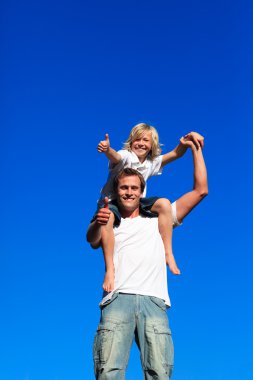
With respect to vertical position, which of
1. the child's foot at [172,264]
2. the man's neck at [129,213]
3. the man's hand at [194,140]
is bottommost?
the child's foot at [172,264]

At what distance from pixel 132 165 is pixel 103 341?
3.46 metres

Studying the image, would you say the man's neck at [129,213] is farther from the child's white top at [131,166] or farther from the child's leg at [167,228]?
the child's white top at [131,166]

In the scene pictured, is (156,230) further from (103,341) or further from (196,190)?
(103,341)

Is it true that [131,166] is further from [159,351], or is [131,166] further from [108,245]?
[159,351]

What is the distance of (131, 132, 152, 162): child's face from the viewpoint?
8273mm

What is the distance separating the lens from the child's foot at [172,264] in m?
6.19

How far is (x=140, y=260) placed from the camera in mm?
5598

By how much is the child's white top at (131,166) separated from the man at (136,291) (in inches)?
61.0

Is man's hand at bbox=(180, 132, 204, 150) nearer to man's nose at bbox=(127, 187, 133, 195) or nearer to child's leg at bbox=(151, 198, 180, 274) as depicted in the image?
child's leg at bbox=(151, 198, 180, 274)

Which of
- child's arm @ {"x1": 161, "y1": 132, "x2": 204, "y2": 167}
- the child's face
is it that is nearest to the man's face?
child's arm @ {"x1": 161, "y1": 132, "x2": 204, "y2": 167}

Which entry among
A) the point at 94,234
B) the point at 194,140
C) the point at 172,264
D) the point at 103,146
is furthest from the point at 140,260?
the point at 103,146

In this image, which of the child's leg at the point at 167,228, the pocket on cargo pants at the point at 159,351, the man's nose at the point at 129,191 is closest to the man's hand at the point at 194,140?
the child's leg at the point at 167,228

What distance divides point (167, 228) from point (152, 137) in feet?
8.45

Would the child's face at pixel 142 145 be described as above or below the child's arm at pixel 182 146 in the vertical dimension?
above
